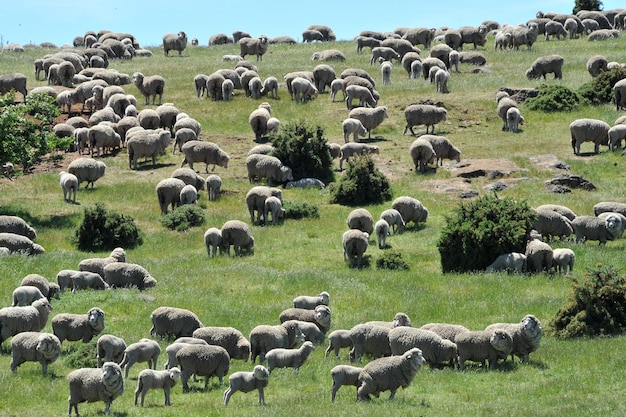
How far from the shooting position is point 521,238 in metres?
33.3

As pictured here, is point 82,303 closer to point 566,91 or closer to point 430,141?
point 430,141

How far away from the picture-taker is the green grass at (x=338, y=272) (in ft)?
67.0

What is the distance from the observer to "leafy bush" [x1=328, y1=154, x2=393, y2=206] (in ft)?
144

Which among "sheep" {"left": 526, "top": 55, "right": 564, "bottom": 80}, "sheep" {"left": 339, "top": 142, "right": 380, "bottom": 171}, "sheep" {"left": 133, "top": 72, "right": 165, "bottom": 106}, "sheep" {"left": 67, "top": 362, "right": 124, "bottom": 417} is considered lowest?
"sheep" {"left": 67, "top": 362, "right": 124, "bottom": 417}

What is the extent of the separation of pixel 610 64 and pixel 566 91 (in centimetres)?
625

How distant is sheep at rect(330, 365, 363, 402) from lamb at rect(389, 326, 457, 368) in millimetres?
2357

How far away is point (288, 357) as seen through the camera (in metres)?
22.5

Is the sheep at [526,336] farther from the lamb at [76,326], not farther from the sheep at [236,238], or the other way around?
the sheep at [236,238]

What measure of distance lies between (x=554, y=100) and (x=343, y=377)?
3964 cm

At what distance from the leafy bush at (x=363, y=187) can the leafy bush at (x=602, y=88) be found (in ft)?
59.2

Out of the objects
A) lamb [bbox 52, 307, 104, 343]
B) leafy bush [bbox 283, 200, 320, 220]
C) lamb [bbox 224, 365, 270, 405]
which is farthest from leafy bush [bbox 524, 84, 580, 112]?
Answer: lamb [bbox 224, 365, 270, 405]

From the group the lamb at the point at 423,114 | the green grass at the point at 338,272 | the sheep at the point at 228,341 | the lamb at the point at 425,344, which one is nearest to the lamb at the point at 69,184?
the green grass at the point at 338,272

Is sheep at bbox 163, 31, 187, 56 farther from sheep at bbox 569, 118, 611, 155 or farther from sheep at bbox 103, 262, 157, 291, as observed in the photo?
sheep at bbox 103, 262, 157, 291

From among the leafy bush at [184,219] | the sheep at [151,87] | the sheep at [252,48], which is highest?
the sheep at [252,48]
